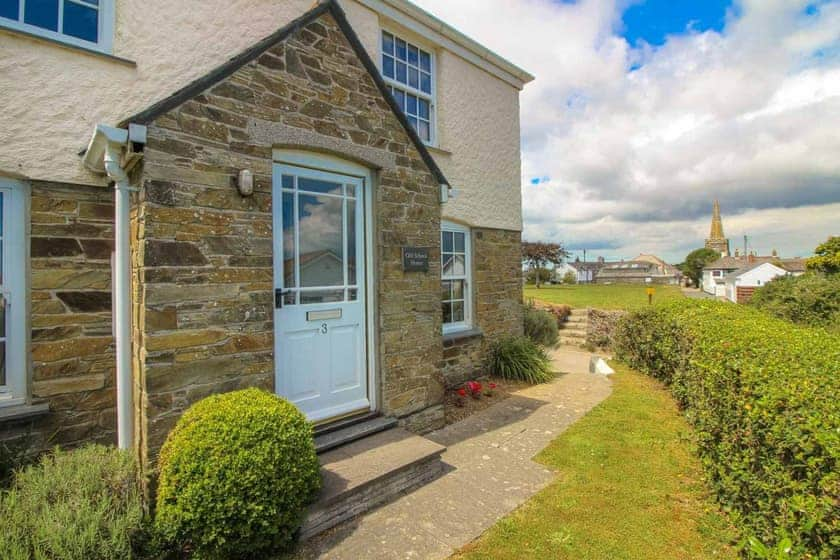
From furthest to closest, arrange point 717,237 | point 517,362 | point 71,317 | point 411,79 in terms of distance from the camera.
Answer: point 717,237, point 517,362, point 411,79, point 71,317

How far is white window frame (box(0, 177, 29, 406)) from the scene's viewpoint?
11.8 ft

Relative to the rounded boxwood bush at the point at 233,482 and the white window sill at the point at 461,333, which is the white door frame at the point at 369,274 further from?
the white window sill at the point at 461,333

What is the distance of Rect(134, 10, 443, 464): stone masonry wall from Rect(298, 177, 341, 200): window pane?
39 cm

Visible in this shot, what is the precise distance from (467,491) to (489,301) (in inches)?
203

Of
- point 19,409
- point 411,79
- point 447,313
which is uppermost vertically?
point 411,79

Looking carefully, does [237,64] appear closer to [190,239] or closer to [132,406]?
[190,239]

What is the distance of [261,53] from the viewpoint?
4125 mm

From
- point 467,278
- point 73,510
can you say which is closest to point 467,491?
point 73,510

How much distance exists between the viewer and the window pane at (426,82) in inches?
310

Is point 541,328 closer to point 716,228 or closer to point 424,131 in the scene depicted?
point 424,131

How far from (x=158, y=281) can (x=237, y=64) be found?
2210mm

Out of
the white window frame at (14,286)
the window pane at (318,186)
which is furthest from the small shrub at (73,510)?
the window pane at (318,186)

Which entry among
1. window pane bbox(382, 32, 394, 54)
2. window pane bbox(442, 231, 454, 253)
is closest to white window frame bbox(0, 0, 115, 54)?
window pane bbox(382, 32, 394, 54)

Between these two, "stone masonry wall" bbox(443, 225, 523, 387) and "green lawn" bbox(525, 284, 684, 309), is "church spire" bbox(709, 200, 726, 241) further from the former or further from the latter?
"stone masonry wall" bbox(443, 225, 523, 387)
